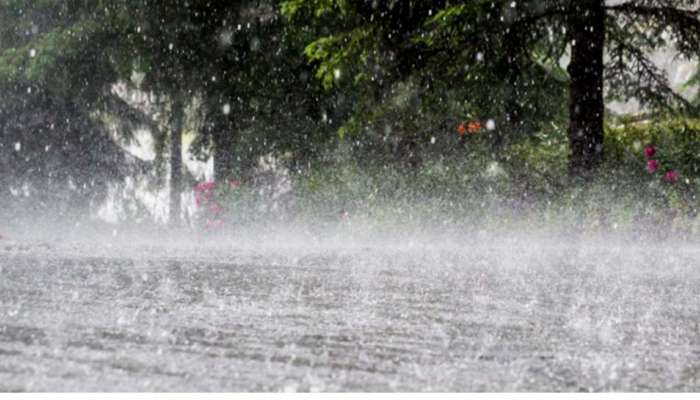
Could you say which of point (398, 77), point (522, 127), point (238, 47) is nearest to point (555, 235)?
point (398, 77)

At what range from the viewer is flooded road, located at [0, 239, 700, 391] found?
2.45 metres

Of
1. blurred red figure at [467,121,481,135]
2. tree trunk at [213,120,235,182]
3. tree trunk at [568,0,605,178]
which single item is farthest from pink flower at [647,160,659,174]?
tree trunk at [213,120,235,182]

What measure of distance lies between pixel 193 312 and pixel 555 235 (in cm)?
677

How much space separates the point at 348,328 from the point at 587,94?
8.43 meters

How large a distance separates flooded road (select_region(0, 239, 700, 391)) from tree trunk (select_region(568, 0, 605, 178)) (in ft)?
14.7

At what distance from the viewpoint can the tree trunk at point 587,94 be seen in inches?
434

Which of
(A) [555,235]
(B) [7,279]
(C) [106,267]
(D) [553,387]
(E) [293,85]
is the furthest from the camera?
(E) [293,85]

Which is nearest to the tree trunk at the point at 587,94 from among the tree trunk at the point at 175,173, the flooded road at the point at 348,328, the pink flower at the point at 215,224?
the flooded road at the point at 348,328

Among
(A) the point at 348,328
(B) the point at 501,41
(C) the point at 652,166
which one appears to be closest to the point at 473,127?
(B) the point at 501,41

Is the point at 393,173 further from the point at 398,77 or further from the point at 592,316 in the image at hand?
the point at 592,316

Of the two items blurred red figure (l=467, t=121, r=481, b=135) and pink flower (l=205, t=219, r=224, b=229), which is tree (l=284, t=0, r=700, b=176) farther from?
pink flower (l=205, t=219, r=224, b=229)

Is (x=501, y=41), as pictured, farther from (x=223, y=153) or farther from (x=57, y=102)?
(x=57, y=102)

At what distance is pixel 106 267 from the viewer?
6629mm

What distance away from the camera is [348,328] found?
11.3 feet
